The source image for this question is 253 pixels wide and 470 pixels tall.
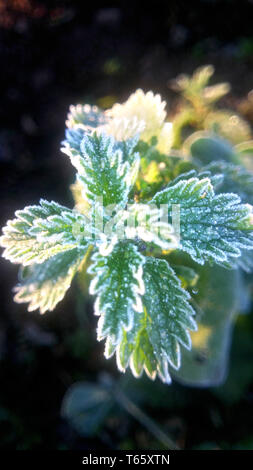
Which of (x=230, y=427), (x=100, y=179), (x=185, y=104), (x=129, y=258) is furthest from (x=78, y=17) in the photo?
(x=230, y=427)

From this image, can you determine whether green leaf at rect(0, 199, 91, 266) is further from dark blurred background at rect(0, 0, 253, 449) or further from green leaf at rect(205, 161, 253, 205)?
dark blurred background at rect(0, 0, 253, 449)

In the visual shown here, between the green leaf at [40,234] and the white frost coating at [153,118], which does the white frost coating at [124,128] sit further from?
the green leaf at [40,234]

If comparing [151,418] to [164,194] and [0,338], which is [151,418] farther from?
[164,194]

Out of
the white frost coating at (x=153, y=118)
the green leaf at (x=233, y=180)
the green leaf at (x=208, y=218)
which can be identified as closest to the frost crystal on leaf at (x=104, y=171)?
the green leaf at (x=208, y=218)

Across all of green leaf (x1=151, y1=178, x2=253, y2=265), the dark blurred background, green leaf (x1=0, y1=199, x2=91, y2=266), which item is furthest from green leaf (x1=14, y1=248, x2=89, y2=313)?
the dark blurred background

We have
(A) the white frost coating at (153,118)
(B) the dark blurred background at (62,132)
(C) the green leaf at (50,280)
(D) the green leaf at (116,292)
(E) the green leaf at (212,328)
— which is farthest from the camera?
(B) the dark blurred background at (62,132)
